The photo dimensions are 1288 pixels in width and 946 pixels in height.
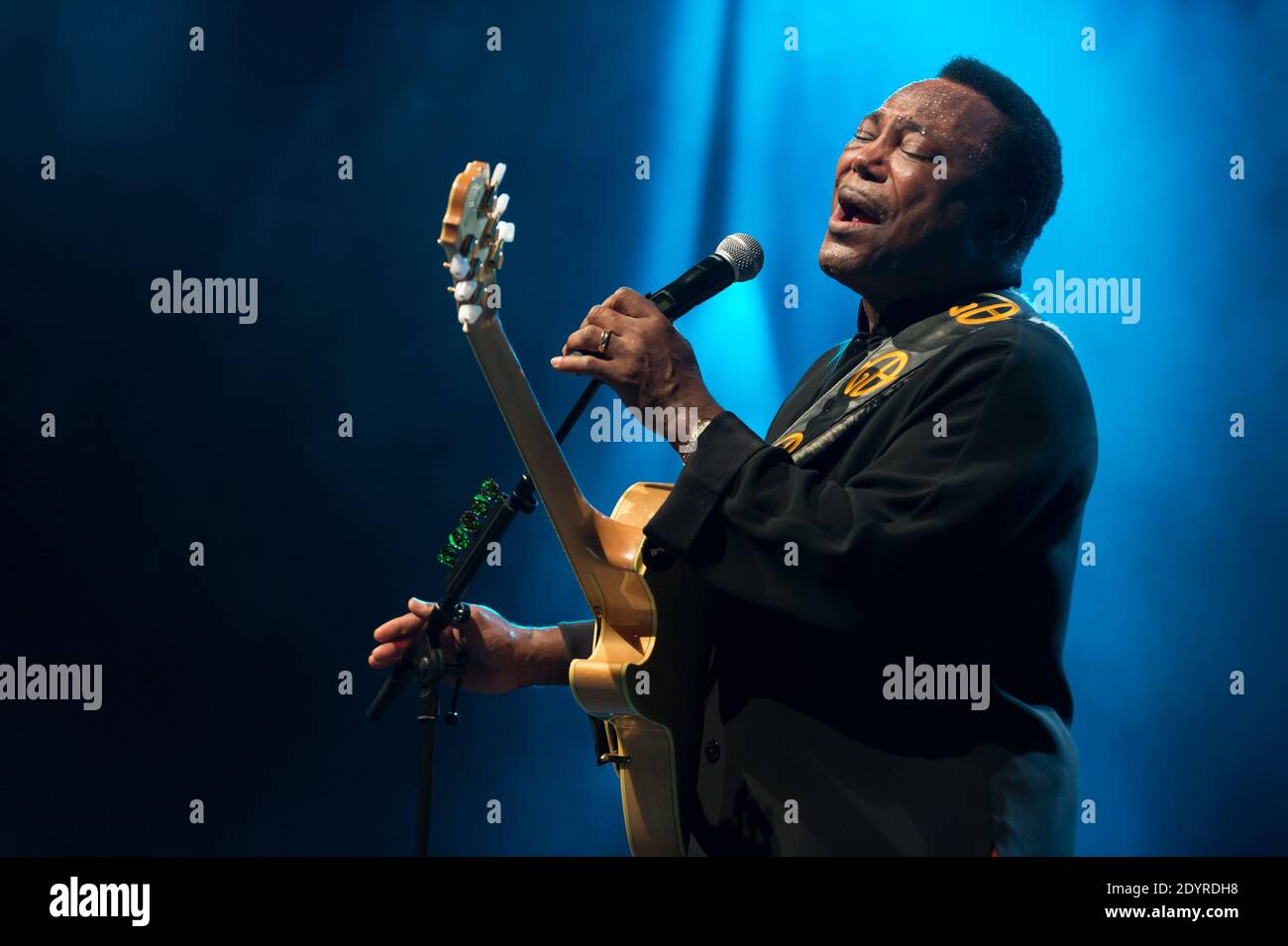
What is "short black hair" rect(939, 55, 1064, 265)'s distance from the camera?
2463mm

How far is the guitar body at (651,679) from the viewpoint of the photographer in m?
2.25

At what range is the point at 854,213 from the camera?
2.47 metres

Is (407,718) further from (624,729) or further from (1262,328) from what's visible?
(1262,328)

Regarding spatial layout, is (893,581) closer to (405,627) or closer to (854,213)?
(854,213)

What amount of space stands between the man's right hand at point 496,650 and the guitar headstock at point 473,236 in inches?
25.5

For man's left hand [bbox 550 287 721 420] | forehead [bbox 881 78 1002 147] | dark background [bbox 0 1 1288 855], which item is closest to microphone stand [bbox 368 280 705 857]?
man's left hand [bbox 550 287 721 420]

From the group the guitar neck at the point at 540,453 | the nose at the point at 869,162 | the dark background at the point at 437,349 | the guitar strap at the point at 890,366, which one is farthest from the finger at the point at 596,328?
the dark background at the point at 437,349

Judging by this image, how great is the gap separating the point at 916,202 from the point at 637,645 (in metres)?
0.89

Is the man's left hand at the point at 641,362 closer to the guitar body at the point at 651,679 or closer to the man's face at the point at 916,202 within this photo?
the guitar body at the point at 651,679

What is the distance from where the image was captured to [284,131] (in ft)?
12.7

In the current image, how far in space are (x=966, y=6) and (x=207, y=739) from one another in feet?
9.39

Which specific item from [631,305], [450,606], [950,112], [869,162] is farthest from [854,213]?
[450,606]

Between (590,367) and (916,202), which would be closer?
(590,367)
